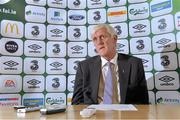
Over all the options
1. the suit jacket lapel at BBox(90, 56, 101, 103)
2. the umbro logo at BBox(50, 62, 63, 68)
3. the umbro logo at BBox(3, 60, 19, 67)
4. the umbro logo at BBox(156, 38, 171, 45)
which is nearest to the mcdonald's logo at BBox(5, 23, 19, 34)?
the umbro logo at BBox(3, 60, 19, 67)

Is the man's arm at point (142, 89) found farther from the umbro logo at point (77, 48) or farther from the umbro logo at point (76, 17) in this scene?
the umbro logo at point (76, 17)

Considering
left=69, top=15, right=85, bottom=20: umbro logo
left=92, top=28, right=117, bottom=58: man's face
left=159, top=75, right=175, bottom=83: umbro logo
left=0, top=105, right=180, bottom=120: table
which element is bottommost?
left=0, top=105, right=180, bottom=120: table

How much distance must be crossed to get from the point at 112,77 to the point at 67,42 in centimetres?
109

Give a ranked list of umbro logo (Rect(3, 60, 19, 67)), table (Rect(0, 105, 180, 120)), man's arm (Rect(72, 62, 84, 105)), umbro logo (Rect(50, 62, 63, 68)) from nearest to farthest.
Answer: table (Rect(0, 105, 180, 120))
man's arm (Rect(72, 62, 84, 105))
umbro logo (Rect(3, 60, 19, 67))
umbro logo (Rect(50, 62, 63, 68))

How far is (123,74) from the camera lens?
1.89 metres

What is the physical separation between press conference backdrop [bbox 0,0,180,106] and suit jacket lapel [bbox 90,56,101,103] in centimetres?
77

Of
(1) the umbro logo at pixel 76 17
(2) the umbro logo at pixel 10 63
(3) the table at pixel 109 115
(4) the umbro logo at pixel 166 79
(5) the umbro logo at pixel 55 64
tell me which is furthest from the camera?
(1) the umbro logo at pixel 76 17

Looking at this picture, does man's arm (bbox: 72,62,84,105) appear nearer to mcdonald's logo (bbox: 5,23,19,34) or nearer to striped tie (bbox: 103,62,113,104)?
striped tie (bbox: 103,62,113,104)

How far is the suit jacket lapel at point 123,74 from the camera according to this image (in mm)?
1823

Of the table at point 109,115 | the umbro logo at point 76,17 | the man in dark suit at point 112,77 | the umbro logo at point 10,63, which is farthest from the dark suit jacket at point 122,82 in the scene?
the umbro logo at point 76,17

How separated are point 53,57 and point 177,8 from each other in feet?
4.90

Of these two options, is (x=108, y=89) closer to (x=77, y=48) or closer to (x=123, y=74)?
(x=123, y=74)

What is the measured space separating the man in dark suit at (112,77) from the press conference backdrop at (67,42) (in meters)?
0.58

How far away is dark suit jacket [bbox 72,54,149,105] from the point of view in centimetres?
184
